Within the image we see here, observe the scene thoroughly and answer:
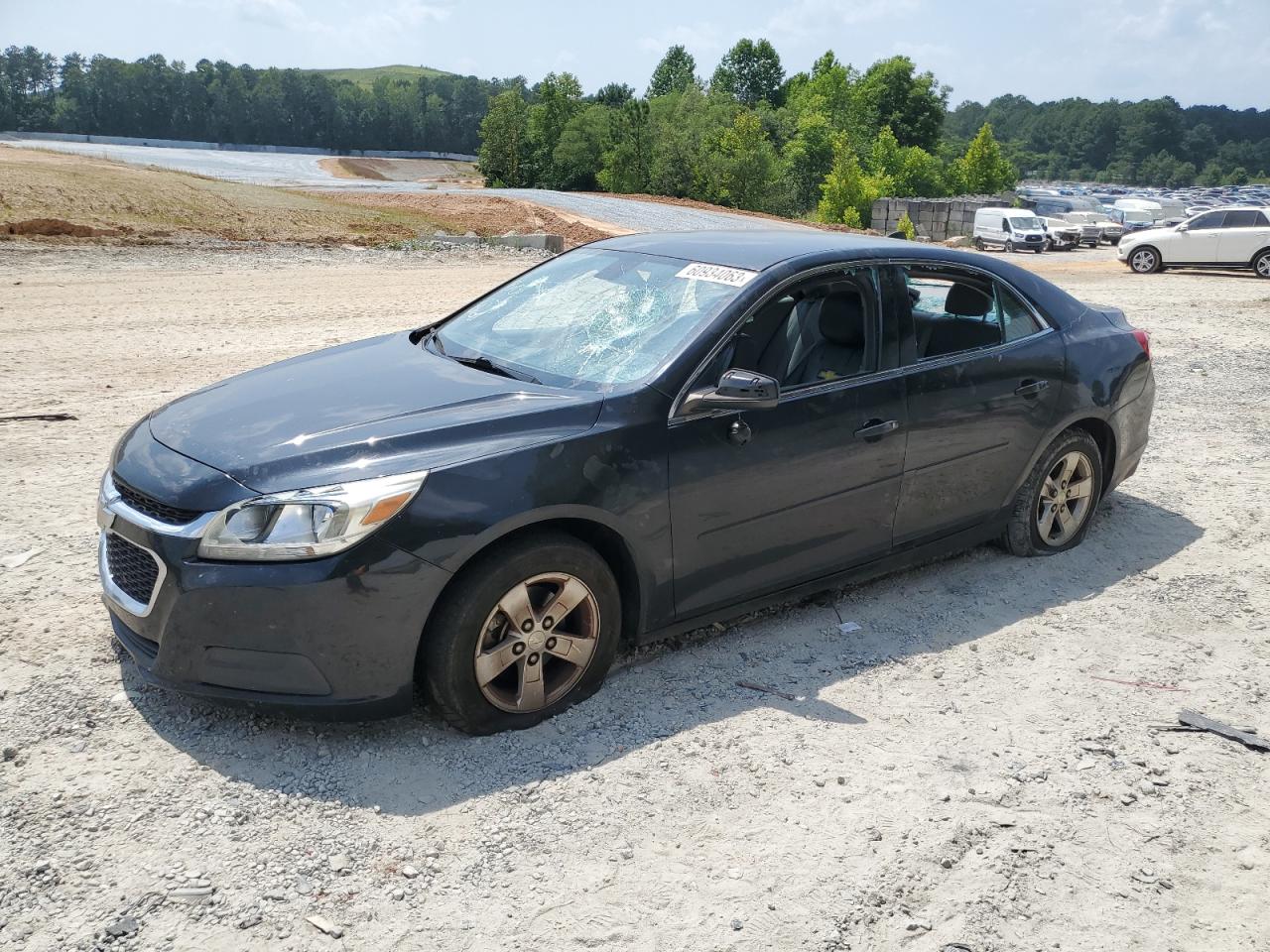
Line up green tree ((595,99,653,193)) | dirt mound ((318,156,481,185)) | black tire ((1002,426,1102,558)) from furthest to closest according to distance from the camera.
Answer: dirt mound ((318,156,481,185)) < green tree ((595,99,653,193)) < black tire ((1002,426,1102,558))

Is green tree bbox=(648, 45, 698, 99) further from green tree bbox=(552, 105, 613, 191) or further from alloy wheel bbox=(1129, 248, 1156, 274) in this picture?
alloy wheel bbox=(1129, 248, 1156, 274)

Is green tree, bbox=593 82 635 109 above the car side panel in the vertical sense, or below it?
above

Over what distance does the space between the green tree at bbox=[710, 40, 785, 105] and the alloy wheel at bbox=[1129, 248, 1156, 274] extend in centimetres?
12080

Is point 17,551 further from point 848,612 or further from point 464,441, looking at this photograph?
point 848,612

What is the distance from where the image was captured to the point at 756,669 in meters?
4.52

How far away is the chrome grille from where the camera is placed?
3.66m

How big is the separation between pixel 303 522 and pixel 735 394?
1.63m

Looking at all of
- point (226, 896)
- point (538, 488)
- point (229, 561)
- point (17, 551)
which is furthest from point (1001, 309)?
point (17, 551)

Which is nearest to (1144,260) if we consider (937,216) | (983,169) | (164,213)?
(164,213)

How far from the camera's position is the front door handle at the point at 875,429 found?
4691 millimetres

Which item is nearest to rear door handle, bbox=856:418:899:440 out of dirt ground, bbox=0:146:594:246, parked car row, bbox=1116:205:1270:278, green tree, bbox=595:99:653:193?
dirt ground, bbox=0:146:594:246

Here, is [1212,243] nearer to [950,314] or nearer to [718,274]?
[950,314]

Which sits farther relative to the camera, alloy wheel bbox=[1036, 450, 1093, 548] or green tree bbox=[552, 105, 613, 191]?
green tree bbox=[552, 105, 613, 191]

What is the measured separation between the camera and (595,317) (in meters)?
4.71
